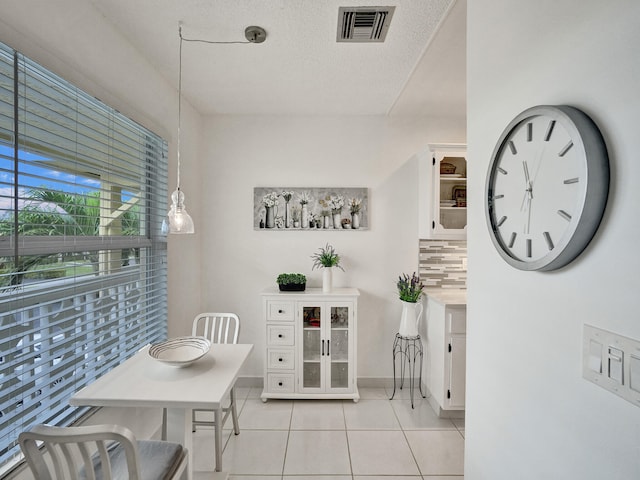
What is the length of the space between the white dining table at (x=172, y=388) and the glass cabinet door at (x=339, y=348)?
3.81 ft

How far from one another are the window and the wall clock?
6.04 ft

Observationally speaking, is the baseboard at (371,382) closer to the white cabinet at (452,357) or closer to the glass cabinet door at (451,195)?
the white cabinet at (452,357)

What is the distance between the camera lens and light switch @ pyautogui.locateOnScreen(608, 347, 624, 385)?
29.6 inches

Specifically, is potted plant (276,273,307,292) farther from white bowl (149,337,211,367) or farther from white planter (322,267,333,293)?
white bowl (149,337,211,367)

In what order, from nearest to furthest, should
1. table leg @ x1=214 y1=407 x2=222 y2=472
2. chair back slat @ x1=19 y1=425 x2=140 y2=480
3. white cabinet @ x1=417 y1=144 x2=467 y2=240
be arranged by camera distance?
chair back slat @ x1=19 y1=425 x2=140 y2=480
table leg @ x1=214 y1=407 x2=222 y2=472
white cabinet @ x1=417 y1=144 x2=467 y2=240

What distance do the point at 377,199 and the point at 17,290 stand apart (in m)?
2.69

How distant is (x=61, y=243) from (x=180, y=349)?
0.83m

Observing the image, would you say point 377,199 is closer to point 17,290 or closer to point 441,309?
point 441,309

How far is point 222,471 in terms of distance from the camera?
2.03m

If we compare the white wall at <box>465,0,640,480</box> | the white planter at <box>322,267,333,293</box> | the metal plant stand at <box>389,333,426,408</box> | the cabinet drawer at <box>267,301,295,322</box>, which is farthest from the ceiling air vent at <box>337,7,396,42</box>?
the metal plant stand at <box>389,333,426,408</box>

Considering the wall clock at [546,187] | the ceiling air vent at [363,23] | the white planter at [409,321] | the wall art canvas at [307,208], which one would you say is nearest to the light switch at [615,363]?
the wall clock at [546,187]

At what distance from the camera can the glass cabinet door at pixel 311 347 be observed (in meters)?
2.92

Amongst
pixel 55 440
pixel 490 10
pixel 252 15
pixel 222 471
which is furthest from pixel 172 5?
pixel 222 471

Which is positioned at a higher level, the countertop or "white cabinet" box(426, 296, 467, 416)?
the countertop
